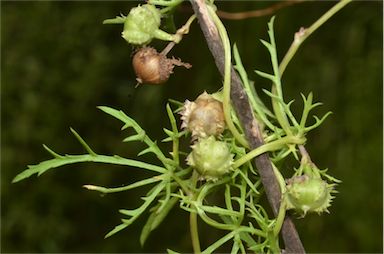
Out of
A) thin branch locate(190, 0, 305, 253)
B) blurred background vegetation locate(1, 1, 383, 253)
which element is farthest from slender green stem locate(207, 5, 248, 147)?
blurred background vegetation locate(1, 1, 383, 253)

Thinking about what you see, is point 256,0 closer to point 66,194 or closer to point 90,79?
point 90,79

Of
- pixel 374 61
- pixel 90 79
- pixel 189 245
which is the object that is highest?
pixel 374 61

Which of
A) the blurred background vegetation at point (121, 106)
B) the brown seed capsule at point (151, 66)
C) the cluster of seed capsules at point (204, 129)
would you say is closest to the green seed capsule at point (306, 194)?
the cluster of seed capsules at point (204, 129)

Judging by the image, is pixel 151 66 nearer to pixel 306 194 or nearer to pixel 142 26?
pixel 142 26

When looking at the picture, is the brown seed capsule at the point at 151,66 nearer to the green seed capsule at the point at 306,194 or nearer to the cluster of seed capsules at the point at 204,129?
the cluster of seed capsules at the point at 204,129

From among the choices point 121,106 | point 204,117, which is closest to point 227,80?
point 204,117

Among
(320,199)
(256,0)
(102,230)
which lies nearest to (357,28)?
(256,0)

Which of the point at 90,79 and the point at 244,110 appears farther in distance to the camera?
the point at 90,79
